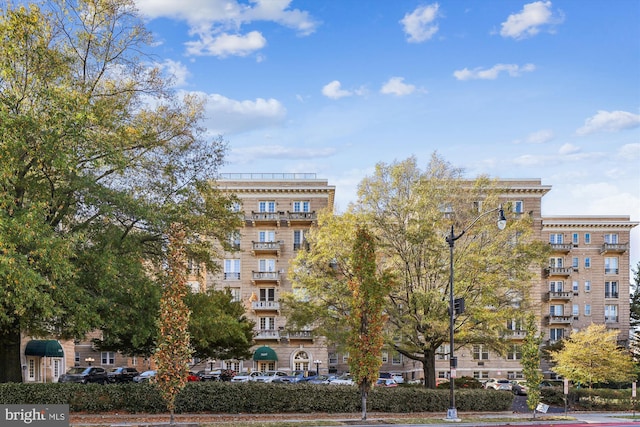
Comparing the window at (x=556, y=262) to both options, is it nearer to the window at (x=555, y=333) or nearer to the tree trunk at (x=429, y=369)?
the window at (x=555, y=333)

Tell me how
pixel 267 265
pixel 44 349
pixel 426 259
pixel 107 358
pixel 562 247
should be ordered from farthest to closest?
1. pixel 562 247
2. pixel 107 358
3. pixel 267 265
4. pixel 44 349
5. pixel 426 259

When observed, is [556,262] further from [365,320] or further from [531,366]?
[365,320]

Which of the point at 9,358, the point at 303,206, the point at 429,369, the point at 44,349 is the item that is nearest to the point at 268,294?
the point at 303,206

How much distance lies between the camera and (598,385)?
198ft

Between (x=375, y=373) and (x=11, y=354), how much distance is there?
17.0m

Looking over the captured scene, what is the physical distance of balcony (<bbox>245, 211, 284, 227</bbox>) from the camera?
65375 mm

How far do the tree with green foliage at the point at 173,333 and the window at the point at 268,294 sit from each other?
40941mm

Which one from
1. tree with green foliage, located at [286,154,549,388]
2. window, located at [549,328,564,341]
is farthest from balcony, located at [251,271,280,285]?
window, located at [549,328,564,341]

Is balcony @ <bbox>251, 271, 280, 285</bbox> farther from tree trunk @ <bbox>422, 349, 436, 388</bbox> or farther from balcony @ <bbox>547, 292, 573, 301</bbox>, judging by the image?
balcony @ <bbox>547, 292, 573, 301</bbox>

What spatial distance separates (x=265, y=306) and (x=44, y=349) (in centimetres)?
2065

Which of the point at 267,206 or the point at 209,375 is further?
the point at 267,206

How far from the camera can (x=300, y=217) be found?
65188 mm

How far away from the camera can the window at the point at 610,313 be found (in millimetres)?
84812

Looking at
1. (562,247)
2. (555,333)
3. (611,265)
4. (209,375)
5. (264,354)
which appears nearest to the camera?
(209,375)
